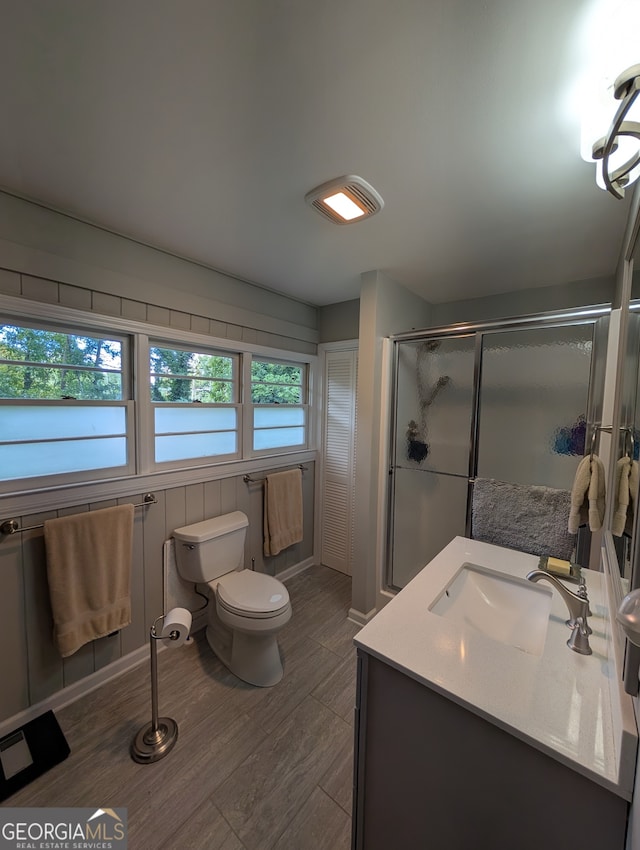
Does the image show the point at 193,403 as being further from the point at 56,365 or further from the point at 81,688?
the point at 81,688

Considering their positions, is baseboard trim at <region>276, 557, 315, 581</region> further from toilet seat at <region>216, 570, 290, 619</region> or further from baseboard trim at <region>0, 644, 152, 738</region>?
baseboard trim at <region>0, 644, 152, 738</region>

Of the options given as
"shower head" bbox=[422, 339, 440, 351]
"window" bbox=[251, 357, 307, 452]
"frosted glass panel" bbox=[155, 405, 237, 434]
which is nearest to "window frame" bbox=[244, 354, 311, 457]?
"window" bbox=[251, 357, 307, 452]

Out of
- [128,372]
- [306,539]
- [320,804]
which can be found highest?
[128,372]

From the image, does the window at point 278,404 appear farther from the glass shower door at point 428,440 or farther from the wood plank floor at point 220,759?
the wood plank floor at point 220,759

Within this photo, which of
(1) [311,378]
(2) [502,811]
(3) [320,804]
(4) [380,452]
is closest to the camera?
(2) [502,811]

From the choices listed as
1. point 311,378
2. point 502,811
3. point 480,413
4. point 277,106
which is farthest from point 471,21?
point 311,378

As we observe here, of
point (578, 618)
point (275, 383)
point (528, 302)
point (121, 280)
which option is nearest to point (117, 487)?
point (121, 280)

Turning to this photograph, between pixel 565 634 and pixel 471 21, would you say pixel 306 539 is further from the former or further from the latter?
pixel 471 21

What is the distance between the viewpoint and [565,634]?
3.19 ft

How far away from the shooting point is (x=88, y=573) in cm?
155

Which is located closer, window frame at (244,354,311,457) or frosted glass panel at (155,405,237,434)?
frosted glass panel at (155,405,237,434)

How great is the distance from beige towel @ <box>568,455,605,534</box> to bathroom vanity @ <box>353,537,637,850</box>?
292mm

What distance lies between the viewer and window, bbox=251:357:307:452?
2480 mm

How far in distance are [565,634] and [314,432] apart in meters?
2.16
